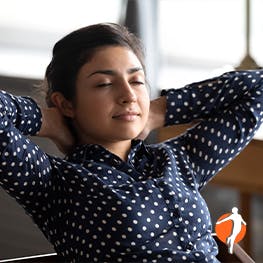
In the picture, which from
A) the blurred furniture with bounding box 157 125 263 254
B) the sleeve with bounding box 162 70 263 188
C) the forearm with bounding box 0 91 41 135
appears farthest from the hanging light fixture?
the forearm with bounding box 0 91 41 135

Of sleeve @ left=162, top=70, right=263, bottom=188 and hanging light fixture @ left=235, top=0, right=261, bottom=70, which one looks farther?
hanging light fixture @ left=235, top=0, right=261, bottom=70

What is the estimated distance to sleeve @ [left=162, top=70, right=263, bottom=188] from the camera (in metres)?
1.36

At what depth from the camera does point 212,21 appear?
2811 mm

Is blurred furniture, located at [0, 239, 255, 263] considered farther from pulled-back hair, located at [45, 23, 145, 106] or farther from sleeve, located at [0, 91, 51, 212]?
pulled-back hair, located at [45, 23, 145, 106]

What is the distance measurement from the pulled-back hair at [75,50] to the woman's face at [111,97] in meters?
0.01

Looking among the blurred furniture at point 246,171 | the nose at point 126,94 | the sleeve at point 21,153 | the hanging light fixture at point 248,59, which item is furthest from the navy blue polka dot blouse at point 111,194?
the hanging light fixture at point 248,59

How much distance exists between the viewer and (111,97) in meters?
1.22

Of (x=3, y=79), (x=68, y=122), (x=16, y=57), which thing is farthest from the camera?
(x=16, y=57)

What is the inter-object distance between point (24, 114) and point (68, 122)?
13 cm

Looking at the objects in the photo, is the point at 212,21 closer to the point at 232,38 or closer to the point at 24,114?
the point at 232,38

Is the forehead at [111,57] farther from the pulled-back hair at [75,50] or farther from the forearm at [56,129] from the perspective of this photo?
the forearm at [56,129]

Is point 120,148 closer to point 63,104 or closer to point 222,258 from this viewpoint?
point 63,104

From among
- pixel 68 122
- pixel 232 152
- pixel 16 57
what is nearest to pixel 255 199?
pixel 16 57

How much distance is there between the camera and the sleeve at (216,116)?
4.47ft
